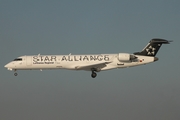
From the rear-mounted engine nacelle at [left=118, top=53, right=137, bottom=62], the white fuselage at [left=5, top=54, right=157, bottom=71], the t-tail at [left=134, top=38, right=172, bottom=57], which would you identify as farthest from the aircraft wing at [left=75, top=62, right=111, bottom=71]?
the t-tail at [left=134, top=38, right=172, bottom=57]

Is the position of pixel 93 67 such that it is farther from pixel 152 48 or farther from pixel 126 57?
pixel 152 48

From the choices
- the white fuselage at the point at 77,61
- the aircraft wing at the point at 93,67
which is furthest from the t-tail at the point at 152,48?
the aircraft wing at the point at 93,67

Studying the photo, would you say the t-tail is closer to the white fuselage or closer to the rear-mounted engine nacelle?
the white fuselage

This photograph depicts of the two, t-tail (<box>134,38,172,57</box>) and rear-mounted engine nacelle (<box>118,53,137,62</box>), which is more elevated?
t-tail (<box>134,38,172,57</box>)

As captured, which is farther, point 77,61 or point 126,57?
point 77,61

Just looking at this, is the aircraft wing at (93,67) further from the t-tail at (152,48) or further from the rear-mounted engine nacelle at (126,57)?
the t-tail at (152,48)

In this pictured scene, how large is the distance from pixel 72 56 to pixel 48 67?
339 centimetres

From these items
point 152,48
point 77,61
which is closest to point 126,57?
point 152,48

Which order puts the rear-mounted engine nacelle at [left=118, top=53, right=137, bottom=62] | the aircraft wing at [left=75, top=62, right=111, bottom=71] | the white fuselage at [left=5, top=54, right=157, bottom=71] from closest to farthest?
the aircraft wing at [left=75, top=62, right=111, bottom=71]
the rear-mounted engine nacelle at [left=118, top=53, right=137, bottom=62]
the white fuselage at [left=5, top=54, right=157, bottom=71]

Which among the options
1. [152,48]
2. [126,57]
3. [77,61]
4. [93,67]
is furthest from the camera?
[152,48]

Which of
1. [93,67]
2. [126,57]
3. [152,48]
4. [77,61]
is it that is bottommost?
[93,67]

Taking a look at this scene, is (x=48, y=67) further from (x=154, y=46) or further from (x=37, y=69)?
(x=154, y=46)

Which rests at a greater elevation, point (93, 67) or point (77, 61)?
point (77, 61)

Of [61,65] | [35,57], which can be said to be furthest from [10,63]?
[61,65]
